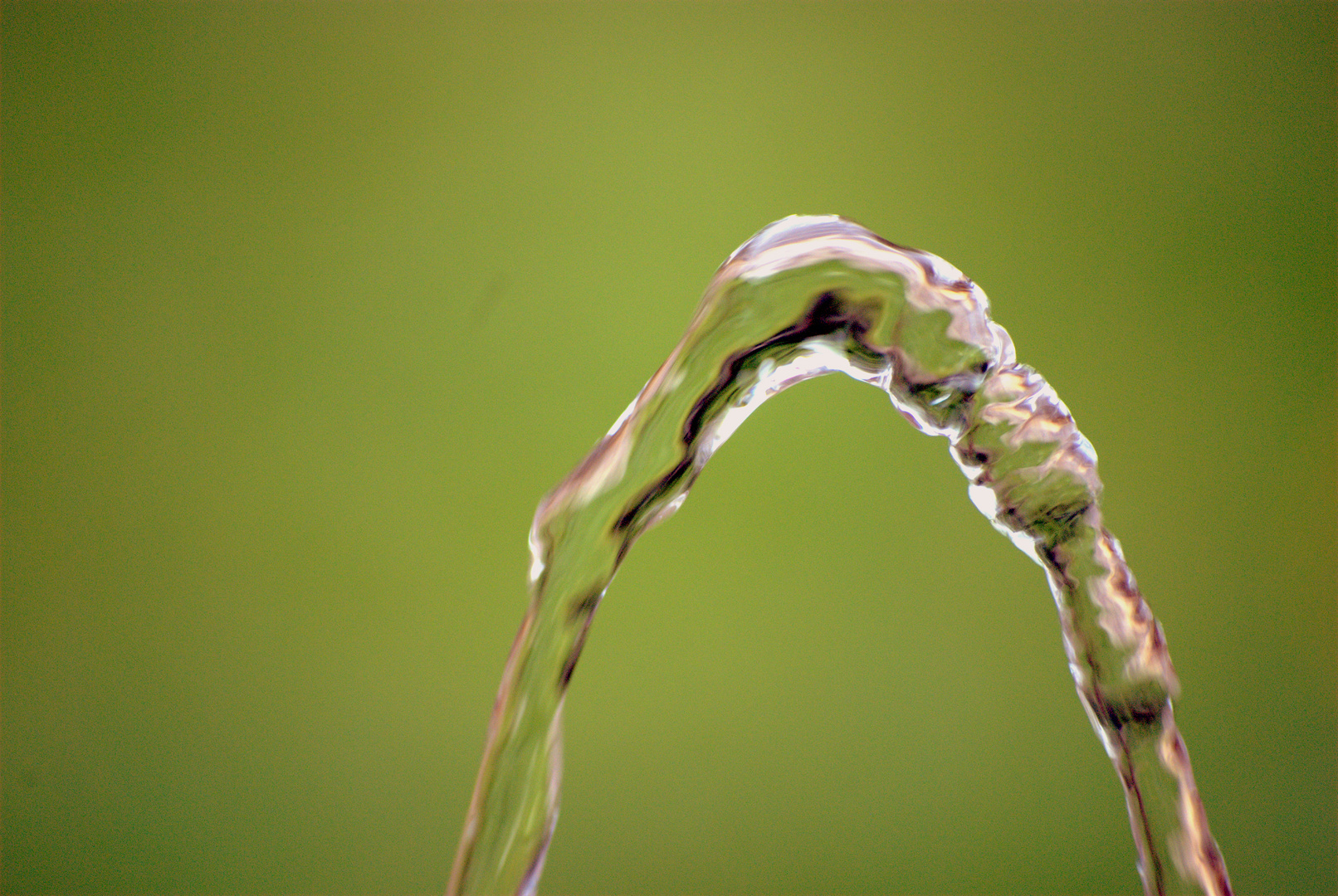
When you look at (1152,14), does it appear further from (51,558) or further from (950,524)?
(51,558)

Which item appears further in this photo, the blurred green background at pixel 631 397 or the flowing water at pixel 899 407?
the blurred green background at pixel 631 397

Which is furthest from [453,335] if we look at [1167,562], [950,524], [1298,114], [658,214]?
[1298,114]

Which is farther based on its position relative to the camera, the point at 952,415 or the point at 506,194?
the point at 506,194

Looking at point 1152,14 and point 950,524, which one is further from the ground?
point 1152,14

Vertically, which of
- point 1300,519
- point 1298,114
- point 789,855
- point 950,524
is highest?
point 1298,114
